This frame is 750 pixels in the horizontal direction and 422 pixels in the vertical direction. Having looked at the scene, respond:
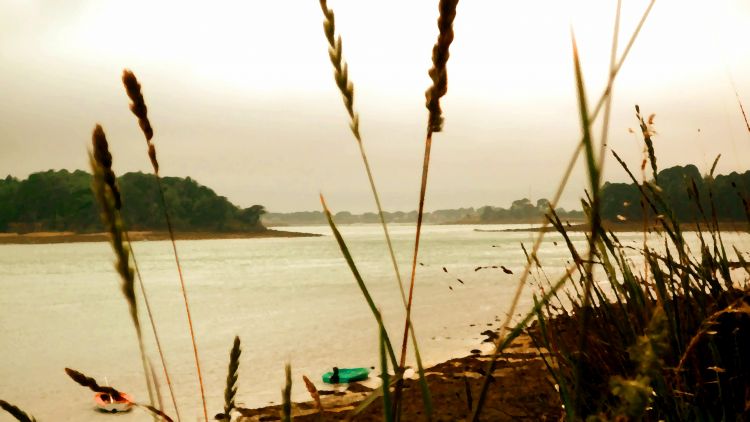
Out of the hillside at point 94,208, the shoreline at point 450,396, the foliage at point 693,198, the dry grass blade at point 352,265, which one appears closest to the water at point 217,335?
the foliage at point 693,198

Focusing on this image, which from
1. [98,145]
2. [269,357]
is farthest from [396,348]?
[98,145]

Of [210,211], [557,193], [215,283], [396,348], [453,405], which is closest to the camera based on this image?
[557,193]

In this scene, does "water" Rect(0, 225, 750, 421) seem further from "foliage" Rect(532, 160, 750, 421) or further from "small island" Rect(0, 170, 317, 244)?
"small island" Rect(0, 170, 317, 244)

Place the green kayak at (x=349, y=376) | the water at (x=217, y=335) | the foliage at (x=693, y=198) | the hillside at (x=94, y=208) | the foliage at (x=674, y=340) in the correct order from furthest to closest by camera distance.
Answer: the hillside at (x=94, y=208), the water at (x=217, y=335), the green kayak at (x=349, y=376), the foliage at (x=693, y=198), the foliage at (x=674, y=340)

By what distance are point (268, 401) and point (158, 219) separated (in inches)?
3824

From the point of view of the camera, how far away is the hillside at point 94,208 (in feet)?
306

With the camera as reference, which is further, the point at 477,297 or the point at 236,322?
the point at 477,297

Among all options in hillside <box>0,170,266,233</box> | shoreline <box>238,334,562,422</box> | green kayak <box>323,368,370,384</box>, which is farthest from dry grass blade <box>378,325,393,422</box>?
hillside <box>0,170,266,233</box>

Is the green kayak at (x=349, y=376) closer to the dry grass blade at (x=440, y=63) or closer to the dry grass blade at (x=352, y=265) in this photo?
the dry grass blade at (x=352, y=265)

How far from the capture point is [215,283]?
120 ft

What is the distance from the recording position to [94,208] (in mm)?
85812

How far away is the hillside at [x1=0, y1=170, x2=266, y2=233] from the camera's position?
93250 millimetres

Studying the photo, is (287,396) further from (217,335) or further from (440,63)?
(217,335)

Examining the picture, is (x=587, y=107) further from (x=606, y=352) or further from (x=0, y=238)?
(x=0, y=238)
